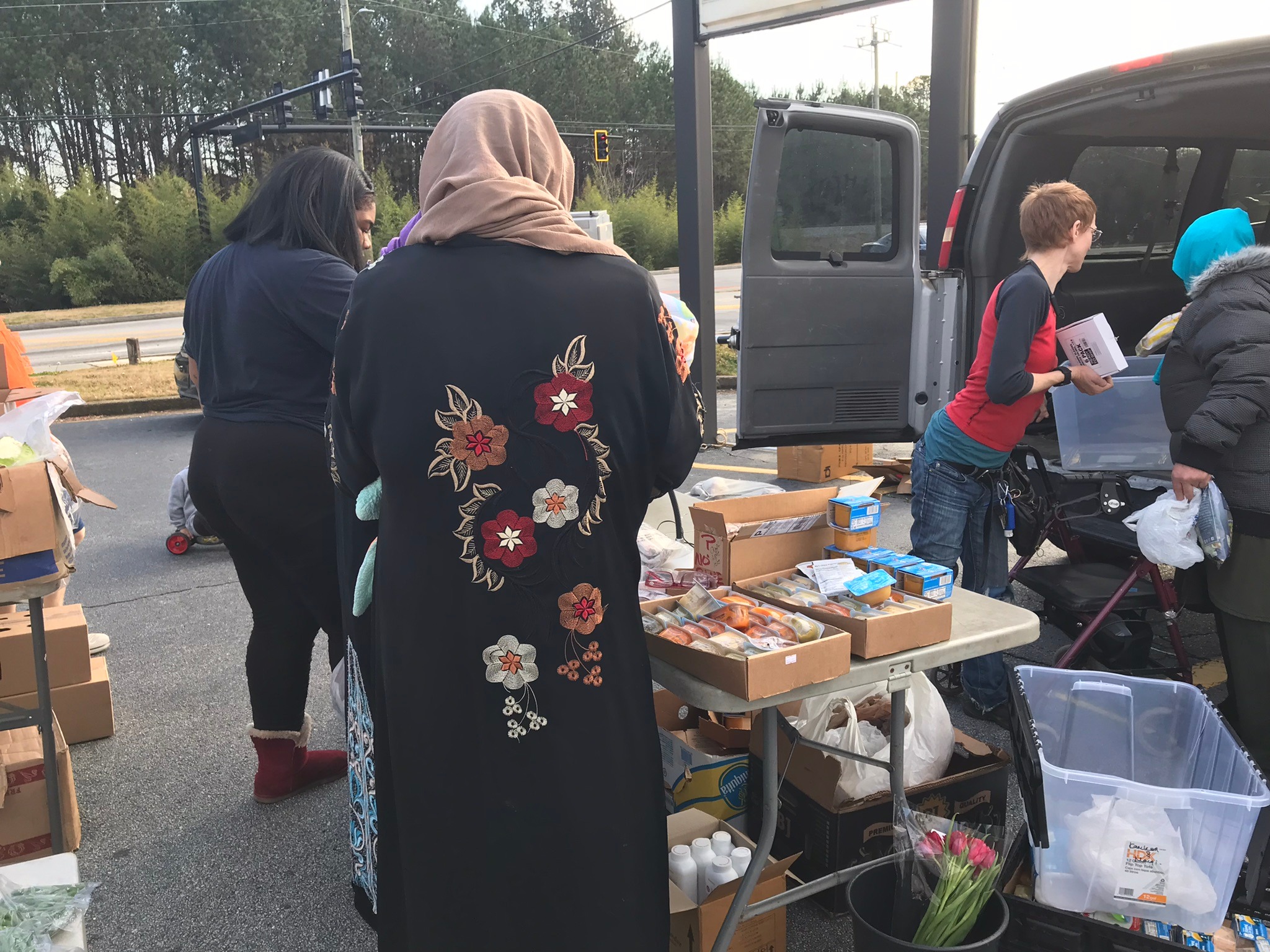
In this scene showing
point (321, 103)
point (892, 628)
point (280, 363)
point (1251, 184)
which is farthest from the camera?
point (321, 103)

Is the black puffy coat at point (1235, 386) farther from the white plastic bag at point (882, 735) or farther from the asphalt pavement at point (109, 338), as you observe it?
the asphalt pavement at point (109, 338)

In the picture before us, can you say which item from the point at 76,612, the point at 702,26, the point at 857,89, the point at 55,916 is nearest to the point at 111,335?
the point at 857,89

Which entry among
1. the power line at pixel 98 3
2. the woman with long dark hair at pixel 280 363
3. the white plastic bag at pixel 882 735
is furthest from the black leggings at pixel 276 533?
the power line at pixel 98 3

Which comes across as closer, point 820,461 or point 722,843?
point 722,843

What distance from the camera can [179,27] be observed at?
35.6m

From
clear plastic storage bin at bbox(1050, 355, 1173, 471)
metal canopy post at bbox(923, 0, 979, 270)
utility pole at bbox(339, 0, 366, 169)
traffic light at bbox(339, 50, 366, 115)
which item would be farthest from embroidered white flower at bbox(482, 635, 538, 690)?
utility pole at bbox(339, 0, 366, 169)

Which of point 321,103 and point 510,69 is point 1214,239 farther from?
point 510,69

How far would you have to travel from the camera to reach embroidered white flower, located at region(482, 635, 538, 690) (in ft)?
5.25

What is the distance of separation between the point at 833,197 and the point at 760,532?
280cm

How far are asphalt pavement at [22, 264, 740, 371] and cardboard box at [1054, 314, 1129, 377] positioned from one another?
380 inches

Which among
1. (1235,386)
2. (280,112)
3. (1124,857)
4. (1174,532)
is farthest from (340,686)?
(280,112)

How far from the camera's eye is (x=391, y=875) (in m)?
1.78

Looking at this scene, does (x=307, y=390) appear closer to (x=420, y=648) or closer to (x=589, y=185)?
(x=420, y=648)

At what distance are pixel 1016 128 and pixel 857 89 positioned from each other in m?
7.06
